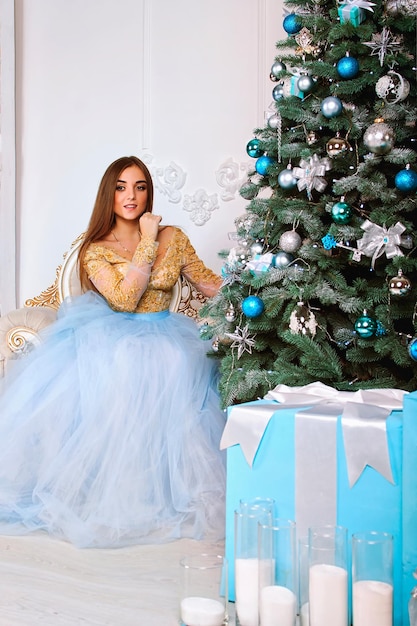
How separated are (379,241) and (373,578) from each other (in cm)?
101

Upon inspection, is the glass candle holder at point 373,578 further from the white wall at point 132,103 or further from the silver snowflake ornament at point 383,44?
the white wall at point 132,103

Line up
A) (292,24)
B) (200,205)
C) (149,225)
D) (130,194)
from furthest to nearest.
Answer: (200,205) < (130,194) < (149,225) < (292,24)

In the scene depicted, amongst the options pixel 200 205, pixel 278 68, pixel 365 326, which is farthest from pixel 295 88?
pixel 200 205

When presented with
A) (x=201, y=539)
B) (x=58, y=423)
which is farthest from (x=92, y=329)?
(x=201, y=539)

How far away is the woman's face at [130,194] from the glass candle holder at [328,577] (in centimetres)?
212

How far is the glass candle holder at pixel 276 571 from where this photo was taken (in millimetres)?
1746

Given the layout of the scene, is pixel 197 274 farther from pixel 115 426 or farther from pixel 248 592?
pixel 248 592

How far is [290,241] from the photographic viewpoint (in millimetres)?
2471

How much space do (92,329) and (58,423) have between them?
1.44 ft

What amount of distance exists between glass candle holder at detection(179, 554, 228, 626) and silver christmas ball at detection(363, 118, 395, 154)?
1.25 meters

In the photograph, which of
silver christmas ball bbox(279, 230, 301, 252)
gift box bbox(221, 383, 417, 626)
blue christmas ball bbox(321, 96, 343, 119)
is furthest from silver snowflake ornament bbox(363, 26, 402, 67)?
gift box bbox(221, 383, 417, 626)

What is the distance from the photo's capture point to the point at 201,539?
8.38ft

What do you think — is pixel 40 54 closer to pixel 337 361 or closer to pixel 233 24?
pixel 233 24

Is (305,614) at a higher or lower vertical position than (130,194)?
lower
